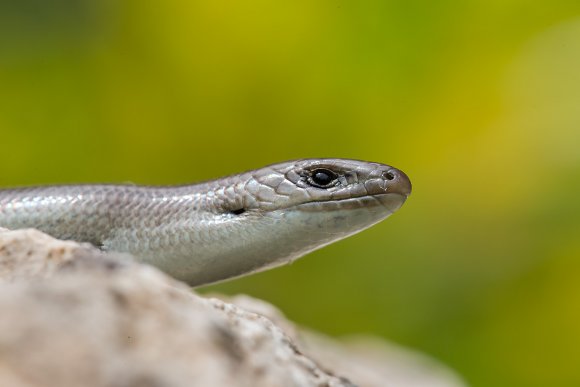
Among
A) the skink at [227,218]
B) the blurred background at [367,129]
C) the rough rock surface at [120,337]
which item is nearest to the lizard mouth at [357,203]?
the skink at [227,218]

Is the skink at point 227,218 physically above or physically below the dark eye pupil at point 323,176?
below

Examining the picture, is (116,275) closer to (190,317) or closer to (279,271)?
(190,317)

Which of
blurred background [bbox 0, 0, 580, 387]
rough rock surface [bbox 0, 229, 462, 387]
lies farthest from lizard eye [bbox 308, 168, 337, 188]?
blurred background [bbox 0, 0, 580, 387]

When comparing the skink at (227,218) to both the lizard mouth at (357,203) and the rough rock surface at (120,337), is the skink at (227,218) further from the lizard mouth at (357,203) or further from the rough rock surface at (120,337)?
the rough rock surface at (120,337)

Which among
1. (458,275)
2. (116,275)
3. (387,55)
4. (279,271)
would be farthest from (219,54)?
(116,275)

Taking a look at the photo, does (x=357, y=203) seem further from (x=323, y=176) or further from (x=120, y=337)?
(x=120, y=337)

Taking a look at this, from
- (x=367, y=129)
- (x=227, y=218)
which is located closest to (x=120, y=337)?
(x=227, y=218)
